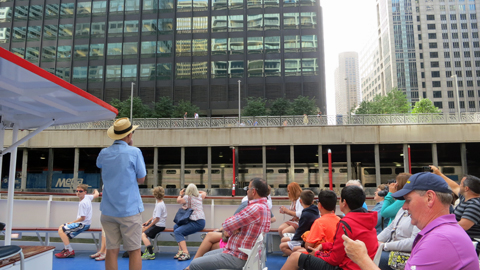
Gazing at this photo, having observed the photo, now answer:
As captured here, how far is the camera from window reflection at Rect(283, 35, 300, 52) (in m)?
46.7

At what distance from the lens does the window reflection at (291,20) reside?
46969mm

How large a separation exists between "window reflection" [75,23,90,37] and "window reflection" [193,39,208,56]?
16.6 meters

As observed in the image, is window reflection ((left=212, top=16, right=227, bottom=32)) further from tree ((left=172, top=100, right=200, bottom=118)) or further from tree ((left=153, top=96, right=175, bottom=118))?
tree ((left=153, top=96, right=175, bottom=118))

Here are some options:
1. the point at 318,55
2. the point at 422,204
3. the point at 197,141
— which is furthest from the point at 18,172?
the point at 422,204

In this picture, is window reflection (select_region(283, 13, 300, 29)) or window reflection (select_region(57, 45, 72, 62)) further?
window reflection (select_region(57, 45, 72, 62))

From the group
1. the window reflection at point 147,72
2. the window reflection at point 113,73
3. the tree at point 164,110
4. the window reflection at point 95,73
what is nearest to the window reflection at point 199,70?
the window reflection at point 147,72

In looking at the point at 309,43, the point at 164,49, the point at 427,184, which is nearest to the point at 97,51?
the point at 164,49

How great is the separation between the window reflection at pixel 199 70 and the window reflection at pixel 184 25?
533 centimetres

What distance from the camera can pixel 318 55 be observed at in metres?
46.2

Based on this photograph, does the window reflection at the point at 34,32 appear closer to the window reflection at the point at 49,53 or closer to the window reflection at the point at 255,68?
the window reflection at the point at 49,53

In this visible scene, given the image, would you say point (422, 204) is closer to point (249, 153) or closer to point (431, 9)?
point (249, 153)

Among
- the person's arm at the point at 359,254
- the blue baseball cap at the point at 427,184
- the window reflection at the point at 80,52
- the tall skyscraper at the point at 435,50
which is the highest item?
the tall skyscraper at the point at 435,50

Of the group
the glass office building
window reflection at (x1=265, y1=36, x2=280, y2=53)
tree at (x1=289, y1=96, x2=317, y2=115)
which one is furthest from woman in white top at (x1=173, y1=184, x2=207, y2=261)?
window reflection at (x1=265, y1=36, x2=280, y2=53)

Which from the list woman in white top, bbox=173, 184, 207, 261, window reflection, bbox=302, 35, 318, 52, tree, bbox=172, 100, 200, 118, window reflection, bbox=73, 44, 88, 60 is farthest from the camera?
window reflection, bbox=73, 44, 88, 60
